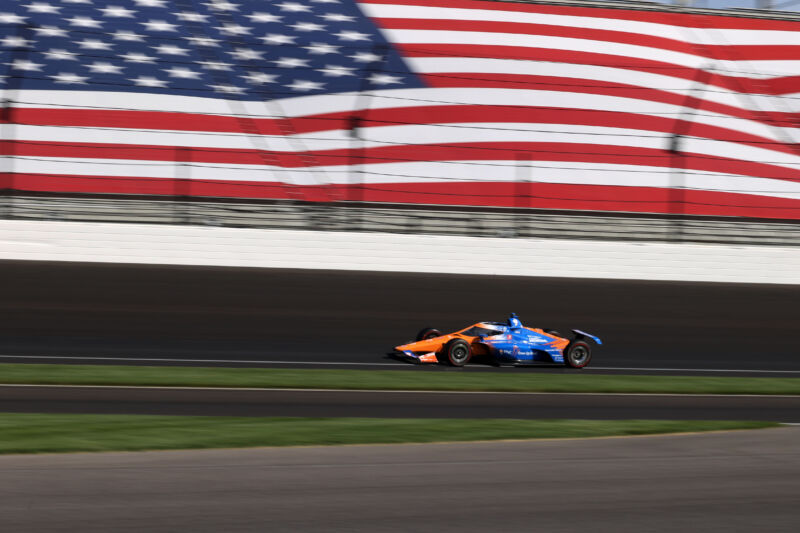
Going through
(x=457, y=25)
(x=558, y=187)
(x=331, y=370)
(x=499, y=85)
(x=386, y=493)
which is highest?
(x=457, y=25)

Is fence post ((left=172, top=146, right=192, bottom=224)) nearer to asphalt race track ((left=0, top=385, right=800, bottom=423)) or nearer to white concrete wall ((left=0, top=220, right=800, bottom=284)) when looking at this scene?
white concrete wall ((left=0, top=220, right=800, bottom=284))

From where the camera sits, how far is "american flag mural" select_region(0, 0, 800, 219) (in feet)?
53.0

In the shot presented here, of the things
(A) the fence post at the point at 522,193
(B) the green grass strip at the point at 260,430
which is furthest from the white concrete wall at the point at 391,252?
(B) the green grass strip at the point at 260,430

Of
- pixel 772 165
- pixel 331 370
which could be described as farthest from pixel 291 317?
pixel 772 165

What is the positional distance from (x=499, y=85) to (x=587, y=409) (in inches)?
391

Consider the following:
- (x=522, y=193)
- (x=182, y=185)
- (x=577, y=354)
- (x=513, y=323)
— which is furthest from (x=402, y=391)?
(x=522, y=193)

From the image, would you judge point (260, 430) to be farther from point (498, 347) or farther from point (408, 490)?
point (498, 347)

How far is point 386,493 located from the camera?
5414 mm

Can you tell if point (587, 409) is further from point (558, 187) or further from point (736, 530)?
point (558, 187)

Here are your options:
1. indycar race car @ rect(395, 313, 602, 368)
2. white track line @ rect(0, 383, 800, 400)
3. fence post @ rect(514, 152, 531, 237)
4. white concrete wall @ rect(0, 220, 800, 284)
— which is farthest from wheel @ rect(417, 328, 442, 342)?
fence post @ rect(514, 152, 531, 237)

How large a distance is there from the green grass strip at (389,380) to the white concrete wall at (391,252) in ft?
7.55

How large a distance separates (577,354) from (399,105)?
6.77 m

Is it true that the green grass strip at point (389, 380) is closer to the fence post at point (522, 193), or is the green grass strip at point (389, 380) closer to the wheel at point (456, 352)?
the wheel at point (456, 352)

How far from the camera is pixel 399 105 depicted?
1728 cm
